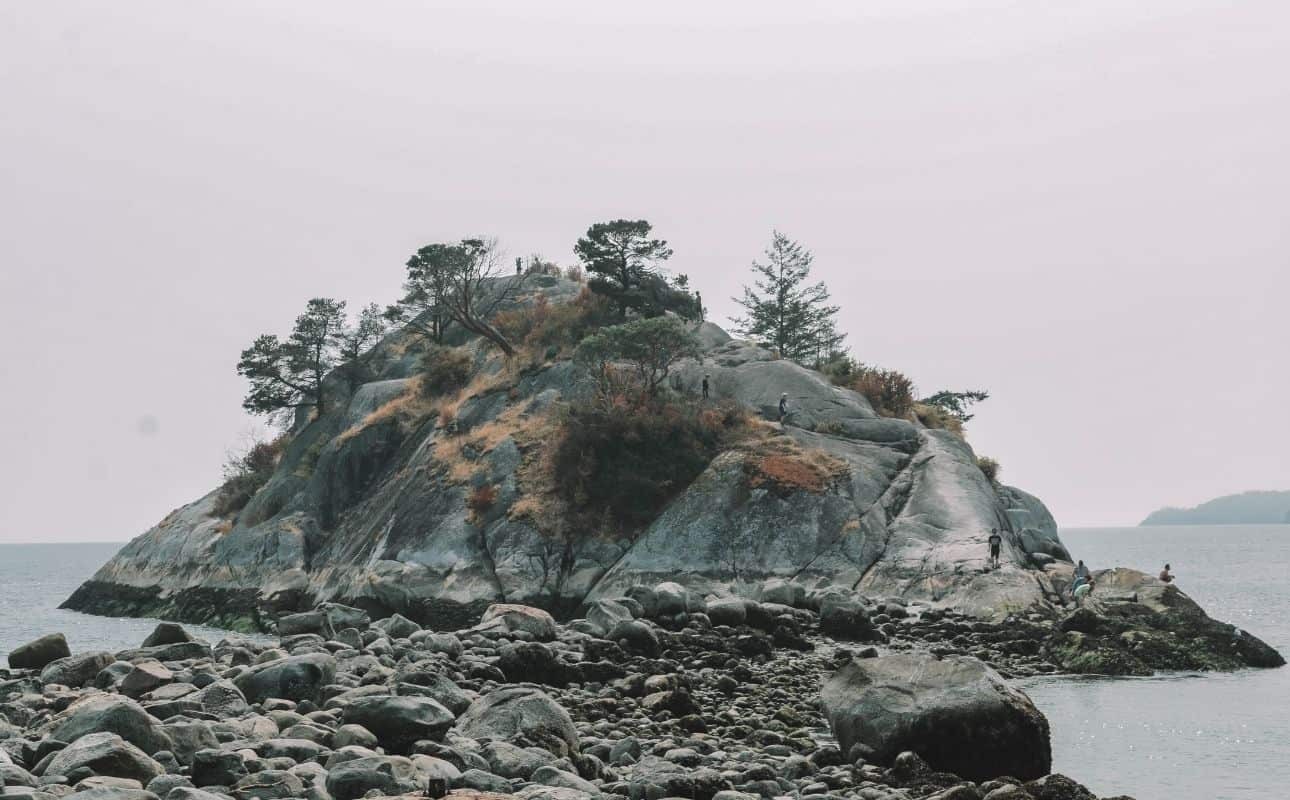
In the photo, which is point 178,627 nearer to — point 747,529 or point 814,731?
point 814,731

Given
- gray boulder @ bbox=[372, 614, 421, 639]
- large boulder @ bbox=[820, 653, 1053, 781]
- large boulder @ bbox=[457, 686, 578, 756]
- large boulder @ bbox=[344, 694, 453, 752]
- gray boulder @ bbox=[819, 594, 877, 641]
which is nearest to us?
large boulder @ bbox=[344, 694, 453, 752]

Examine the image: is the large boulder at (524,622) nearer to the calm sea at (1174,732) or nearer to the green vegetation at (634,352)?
the calm sea at (1174,732)

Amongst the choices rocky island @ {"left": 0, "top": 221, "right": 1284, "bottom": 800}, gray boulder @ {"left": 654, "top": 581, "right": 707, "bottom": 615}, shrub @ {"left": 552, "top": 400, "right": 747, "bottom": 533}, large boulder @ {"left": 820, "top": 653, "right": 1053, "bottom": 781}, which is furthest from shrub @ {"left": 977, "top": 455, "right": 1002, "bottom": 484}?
large boulder @ {"left": 820, "top": 653, "right": 1053, "bottom": 781}

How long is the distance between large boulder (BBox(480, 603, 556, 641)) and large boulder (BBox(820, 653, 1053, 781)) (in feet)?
41.8

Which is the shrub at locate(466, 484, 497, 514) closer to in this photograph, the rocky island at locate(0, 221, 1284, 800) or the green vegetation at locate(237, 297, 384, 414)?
the rocky island at locate(0, 221, 1284, 800)

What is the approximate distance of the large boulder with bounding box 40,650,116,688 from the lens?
70.4 feet

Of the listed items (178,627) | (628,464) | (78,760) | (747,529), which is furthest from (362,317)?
(78,760)

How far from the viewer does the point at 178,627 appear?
25344 millimetres

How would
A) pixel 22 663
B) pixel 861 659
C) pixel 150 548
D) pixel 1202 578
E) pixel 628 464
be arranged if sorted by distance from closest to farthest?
pixel 861 659 < pixel 22 663 < pixel 628 464 < pixel 150 548 < pixel 1202 578

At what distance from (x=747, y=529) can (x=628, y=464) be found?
282 inches

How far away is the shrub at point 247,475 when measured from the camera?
223 feet

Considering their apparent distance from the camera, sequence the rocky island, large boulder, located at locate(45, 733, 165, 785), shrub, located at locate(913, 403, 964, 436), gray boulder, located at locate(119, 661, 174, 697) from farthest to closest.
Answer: shrub, located at locate(913, 403, 964, 436) → gray boulder, located at locate(119, 661, 174, 697) → the rocky island → large boulder, located at locate(45, 733, 165, 785)

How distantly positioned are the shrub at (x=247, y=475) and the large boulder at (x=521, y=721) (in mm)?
55052

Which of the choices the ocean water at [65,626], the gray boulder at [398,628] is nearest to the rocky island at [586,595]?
the gray boulder at [398,628]
